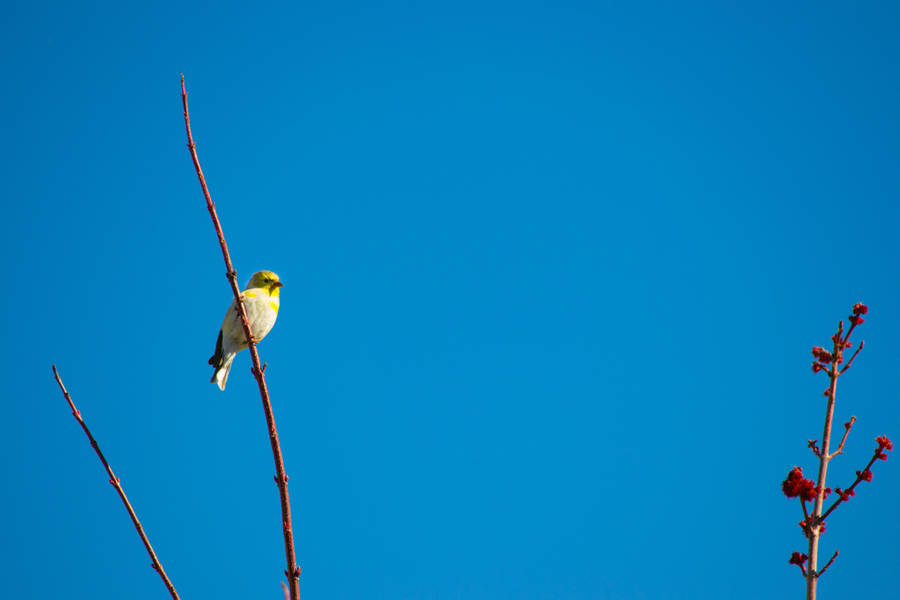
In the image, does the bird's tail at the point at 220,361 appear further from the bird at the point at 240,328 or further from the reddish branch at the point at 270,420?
the reddish branch at the point at 270,420

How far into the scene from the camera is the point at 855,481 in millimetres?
3266

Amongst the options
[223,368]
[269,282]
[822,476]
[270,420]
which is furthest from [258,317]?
[822,476]

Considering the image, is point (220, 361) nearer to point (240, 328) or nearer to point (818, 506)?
point (240, 328)

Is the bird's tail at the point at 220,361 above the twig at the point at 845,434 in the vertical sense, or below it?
above

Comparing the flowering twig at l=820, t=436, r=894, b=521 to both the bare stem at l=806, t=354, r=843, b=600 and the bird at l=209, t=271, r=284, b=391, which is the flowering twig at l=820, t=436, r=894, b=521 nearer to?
the bare stem at l=806, t=354, r=843, b=600

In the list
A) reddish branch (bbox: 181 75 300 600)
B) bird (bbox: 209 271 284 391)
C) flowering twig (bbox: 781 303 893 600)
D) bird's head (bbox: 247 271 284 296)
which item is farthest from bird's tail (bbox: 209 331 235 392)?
flowering twig (bbox: 781 303 893 600)

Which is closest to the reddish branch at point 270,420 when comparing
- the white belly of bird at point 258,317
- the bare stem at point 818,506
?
the bare stem at point 818,506

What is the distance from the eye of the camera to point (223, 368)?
7633 mm

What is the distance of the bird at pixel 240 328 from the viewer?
24.3 ft

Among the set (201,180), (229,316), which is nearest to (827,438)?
(201,180)

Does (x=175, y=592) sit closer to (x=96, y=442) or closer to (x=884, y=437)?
(x=96, y=442)

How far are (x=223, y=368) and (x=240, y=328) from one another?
598 mm

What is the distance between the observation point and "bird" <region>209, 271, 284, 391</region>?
740cm

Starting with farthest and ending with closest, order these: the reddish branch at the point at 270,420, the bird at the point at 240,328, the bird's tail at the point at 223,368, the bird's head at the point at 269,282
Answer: the bird's head at the point at 269,282
the bird's tail at the point at 223,368
the bird at the point at 240,328
the reddish branch at the point at 270,420
